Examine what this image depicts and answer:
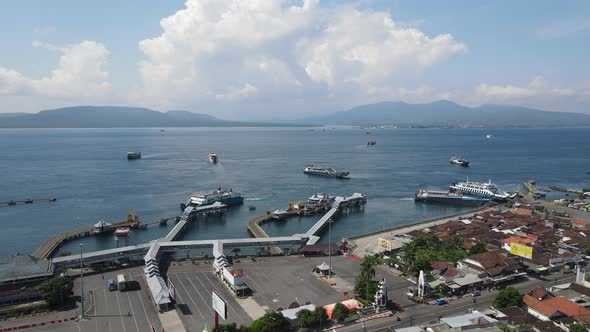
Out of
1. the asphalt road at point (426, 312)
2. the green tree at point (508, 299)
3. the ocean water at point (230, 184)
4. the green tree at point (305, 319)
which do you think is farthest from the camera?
the ocean water at point (230, 184)

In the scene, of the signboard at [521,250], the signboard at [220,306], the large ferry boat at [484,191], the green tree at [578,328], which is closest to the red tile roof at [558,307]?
the green tree at [578,328]

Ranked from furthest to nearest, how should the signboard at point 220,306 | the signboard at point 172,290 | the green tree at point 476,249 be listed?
the green tree at point 476,249
the signboard at point 172,290
the signboard at point 220,306

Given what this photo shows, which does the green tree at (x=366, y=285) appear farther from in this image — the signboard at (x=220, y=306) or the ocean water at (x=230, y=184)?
the ocean water at (x=230, y=184)

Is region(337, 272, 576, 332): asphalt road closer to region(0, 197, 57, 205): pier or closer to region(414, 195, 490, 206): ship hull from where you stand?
region(414, 195, 490, 206): ship hull

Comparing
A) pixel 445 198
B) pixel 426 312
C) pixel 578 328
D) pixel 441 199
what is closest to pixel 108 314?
pixel 426 312

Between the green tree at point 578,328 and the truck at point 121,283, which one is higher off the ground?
the green tree at point 578,328

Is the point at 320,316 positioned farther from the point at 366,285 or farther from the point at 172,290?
the point at 172,290
